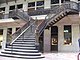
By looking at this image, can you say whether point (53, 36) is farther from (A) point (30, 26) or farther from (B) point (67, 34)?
(A) point (30, 26)

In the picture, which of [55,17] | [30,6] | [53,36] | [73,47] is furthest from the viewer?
[30,6]

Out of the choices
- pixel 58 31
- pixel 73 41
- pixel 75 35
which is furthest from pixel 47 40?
pixel 75 35

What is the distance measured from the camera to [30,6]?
21.3 meters

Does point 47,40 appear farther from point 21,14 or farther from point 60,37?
point 21,14

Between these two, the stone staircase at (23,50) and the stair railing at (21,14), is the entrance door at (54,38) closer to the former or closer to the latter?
the stair railing at (21,14)

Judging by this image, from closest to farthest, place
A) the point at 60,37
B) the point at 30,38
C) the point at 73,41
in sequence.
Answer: the point at 30,38 < the point at 73,41 < the point at 60,37

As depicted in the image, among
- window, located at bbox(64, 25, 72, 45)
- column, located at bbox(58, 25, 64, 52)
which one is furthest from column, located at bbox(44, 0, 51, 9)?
window, located at bbox(64, 25, 72, 45)

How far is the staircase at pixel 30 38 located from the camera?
1180 centimetres

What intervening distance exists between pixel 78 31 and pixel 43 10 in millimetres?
4840

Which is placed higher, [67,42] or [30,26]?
[30,26]

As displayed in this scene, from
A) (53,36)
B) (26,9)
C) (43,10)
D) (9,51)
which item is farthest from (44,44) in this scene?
(9,51)

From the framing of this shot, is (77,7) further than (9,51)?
Yes

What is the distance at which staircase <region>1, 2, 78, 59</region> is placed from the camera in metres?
11.8

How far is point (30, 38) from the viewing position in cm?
1455
